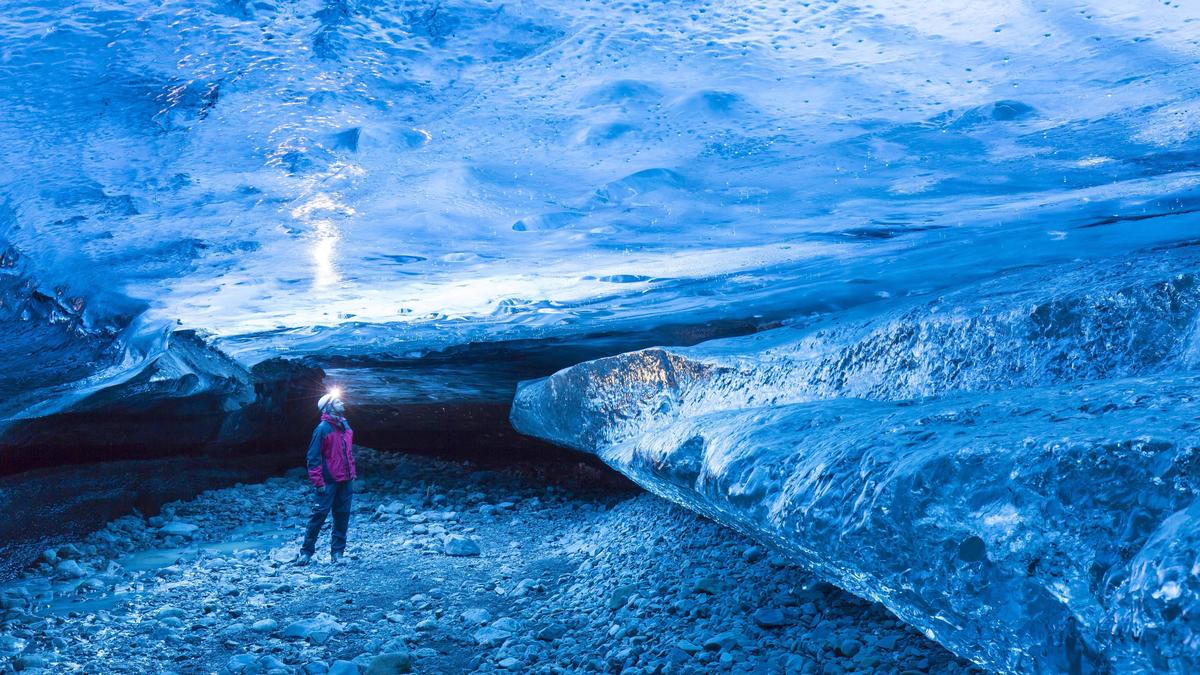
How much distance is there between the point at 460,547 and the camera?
6.91 meters

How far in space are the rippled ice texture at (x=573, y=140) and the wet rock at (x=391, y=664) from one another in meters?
2.56

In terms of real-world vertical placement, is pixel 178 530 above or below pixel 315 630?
below

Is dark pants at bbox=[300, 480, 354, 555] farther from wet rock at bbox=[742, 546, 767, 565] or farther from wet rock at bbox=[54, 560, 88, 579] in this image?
wet rock at bbox=[742, 546, 767, 565]

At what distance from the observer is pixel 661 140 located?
14.8 ft

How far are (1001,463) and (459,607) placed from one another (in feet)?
12.2

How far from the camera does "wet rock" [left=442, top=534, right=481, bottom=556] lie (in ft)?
22.5

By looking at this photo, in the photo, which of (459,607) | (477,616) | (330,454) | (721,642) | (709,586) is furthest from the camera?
(330,454)

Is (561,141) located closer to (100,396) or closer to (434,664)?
(434,664)

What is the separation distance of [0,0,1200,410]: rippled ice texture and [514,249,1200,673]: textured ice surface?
2.23 feet

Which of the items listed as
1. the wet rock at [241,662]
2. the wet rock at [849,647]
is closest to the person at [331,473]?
the wet rock at [241,662]

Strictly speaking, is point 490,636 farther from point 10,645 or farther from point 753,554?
point 10,645

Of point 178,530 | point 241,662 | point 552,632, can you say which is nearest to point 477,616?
point 552,632

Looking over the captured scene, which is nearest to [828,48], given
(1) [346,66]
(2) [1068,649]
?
(1) [346,66]

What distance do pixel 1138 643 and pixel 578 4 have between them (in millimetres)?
3331
